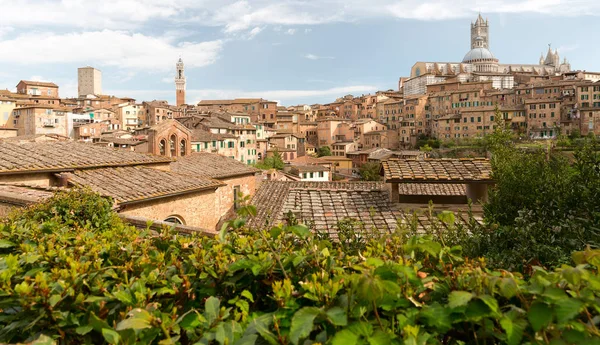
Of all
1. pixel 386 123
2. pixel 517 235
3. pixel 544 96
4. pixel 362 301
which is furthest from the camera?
pixel 386 123

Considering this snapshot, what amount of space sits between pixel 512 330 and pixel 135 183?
1188 centimetres

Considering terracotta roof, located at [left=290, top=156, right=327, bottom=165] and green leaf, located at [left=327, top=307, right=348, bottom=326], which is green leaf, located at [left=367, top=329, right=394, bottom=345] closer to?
green leaf, located at [left=327, top=307, right=348, bottom=326]

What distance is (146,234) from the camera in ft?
14.0

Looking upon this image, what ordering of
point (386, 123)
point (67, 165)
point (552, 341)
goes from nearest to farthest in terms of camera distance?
point (552, 341) → point (67, 165) → point (386, 123)

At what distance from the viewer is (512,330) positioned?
6.37ft

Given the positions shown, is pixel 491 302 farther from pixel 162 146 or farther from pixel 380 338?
pixel 162 146

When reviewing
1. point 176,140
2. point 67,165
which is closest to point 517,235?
point 67,165

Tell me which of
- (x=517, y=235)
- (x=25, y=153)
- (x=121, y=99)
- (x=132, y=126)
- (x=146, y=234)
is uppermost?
(x=121, y=99)

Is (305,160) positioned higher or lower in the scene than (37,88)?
lower

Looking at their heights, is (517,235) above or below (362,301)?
below

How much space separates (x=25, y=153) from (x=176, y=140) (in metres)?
10.6

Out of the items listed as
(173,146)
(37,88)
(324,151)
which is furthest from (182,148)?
(37,88)

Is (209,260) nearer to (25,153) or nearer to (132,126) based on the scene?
(25,153)

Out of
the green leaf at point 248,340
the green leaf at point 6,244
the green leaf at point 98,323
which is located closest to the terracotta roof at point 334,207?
the green leaf at point 6,244
